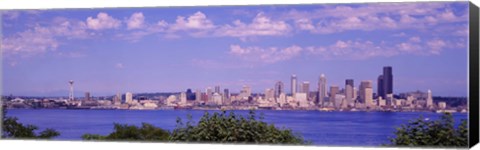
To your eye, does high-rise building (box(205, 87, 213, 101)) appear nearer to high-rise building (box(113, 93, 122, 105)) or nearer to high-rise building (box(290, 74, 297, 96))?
high-rise building (box(290, 74, 297, 96))

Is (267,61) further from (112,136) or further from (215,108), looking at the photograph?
(112,136)

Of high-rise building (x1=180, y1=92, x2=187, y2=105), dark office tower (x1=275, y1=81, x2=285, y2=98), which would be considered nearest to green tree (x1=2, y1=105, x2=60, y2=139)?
high-rise building (x1=180, y1=92, x2=187, y2=105)

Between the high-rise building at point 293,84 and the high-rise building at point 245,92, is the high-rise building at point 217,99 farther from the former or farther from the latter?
the high-rise building at point 293,84

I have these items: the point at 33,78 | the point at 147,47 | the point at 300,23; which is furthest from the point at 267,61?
A: the point at 33,78

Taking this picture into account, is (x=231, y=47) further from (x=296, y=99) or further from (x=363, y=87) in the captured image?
(x=363, y=87)

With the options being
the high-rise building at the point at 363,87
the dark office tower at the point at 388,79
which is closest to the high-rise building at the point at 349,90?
the high-rise building at the point at 363,87

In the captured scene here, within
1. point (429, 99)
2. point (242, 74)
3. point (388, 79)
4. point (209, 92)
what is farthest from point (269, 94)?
point (429, 99)
